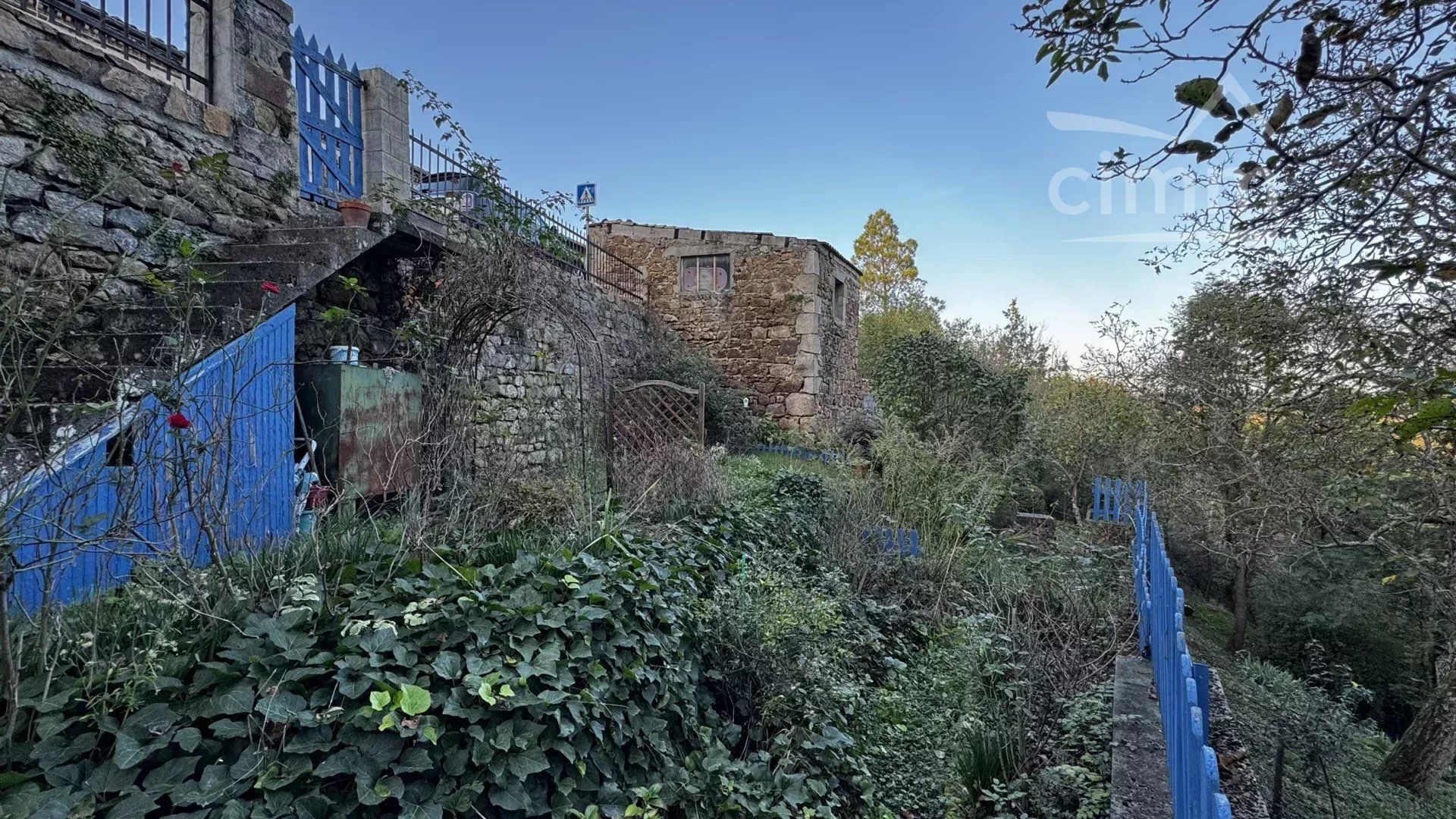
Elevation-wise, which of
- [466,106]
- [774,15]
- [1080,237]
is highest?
[774,15]

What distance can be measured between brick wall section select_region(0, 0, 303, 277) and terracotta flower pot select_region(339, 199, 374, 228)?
0.55 metres

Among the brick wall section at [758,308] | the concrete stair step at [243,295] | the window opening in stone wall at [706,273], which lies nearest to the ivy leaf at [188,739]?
the concrete stair step at [243,295]

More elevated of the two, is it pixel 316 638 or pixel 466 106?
pixel 466 106

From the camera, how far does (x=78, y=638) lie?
200 cm

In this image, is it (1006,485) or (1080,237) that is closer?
(1080,237)

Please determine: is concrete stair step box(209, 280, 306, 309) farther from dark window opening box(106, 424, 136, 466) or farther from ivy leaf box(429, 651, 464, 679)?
ivy leaf box(429, 651, 464, 679)

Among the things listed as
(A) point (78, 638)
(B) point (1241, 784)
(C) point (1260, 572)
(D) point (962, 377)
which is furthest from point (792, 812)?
(D) point (962, 377)

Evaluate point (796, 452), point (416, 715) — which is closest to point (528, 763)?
point (416, 715)

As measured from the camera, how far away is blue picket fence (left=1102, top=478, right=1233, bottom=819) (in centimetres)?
154

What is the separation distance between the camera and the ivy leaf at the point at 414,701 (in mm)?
1883

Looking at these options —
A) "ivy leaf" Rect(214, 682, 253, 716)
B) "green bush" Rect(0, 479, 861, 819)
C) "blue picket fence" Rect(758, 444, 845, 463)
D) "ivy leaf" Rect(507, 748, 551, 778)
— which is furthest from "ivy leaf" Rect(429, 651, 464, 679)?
"blue picket fence" Rect(758, 444, 845, 463)

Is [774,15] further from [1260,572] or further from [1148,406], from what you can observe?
[1260,572]

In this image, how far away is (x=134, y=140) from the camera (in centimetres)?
365

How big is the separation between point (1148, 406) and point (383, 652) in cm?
982
